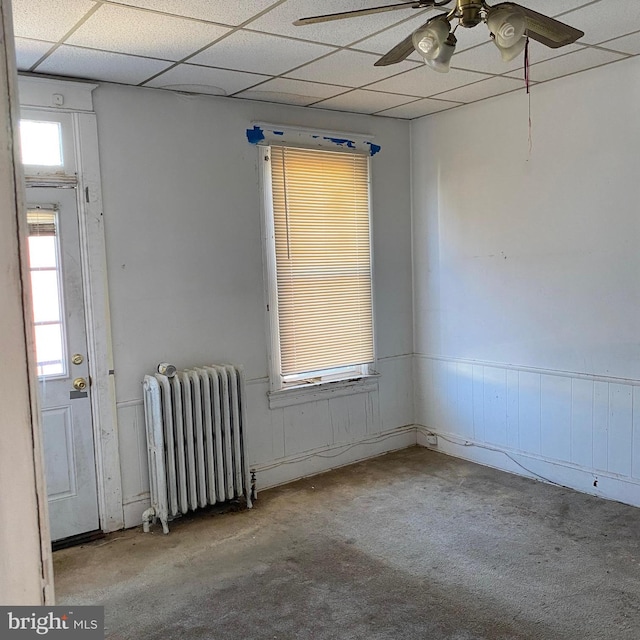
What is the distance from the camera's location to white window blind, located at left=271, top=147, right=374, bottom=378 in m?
4.36

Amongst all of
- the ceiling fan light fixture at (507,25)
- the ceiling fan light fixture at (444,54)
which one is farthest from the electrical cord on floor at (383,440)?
the ceiling fan light fixture at (507,25)

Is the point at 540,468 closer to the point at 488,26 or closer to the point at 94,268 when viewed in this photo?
the point at 488,26

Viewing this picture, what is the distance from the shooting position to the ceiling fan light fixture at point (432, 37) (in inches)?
84.3

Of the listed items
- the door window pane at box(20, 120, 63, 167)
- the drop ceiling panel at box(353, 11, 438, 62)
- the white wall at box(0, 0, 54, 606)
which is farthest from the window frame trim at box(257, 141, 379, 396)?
the white wall at box(0, 0, 54, 606)

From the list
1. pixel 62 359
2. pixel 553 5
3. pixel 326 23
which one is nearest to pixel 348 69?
pixel 326 23

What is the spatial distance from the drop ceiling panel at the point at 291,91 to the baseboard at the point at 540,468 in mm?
2932

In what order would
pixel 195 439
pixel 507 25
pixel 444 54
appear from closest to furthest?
pixel 507 25 → pixel 444 54 → pixel 195 439

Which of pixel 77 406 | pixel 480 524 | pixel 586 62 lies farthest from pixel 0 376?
pixel 586 62

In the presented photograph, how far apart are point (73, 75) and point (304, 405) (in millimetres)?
2739

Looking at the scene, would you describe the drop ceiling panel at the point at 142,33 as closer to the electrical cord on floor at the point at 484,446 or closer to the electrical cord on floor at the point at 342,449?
the electrical cord on floor at the point at 342,449

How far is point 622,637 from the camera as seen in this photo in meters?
2.47

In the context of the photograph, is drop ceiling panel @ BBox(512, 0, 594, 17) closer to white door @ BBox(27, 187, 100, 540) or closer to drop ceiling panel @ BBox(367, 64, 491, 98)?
drop ceiling panel @ BBox(367, 64, 491, 98)

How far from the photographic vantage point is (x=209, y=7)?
257 cm

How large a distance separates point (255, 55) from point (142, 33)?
640mm
